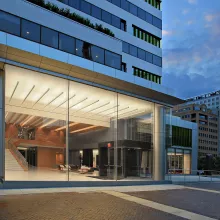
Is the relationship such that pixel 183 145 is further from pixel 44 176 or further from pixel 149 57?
pixel 44 176

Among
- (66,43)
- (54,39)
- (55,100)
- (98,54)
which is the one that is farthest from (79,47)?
(55,100)

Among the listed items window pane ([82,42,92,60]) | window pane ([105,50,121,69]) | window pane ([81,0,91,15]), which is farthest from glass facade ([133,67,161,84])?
window pane ([82,42,92,60])

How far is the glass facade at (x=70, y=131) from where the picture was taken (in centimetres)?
1628

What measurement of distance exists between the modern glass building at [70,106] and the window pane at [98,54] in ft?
0.26

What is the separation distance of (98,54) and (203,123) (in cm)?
14345

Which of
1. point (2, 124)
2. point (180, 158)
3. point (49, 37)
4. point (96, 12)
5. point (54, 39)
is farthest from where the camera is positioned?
point (180, 158)

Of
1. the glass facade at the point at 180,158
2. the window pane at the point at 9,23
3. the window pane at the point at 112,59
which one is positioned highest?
the window pane at the point at 9,23

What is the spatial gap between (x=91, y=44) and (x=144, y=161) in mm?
9817

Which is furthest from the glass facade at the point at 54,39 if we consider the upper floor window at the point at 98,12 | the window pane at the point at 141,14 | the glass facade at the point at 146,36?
the window pane at the point at 141,14

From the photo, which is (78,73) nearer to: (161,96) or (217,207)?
(161,96)

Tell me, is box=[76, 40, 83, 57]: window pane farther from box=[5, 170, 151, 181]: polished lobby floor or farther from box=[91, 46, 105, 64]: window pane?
box=[5, 170, 151, 181]: polished lobby floor

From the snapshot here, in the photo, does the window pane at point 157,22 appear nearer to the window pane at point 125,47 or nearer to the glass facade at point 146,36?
the glass facade at point 146,36

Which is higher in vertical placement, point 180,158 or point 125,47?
point 125,47

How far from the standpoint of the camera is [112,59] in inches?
838
